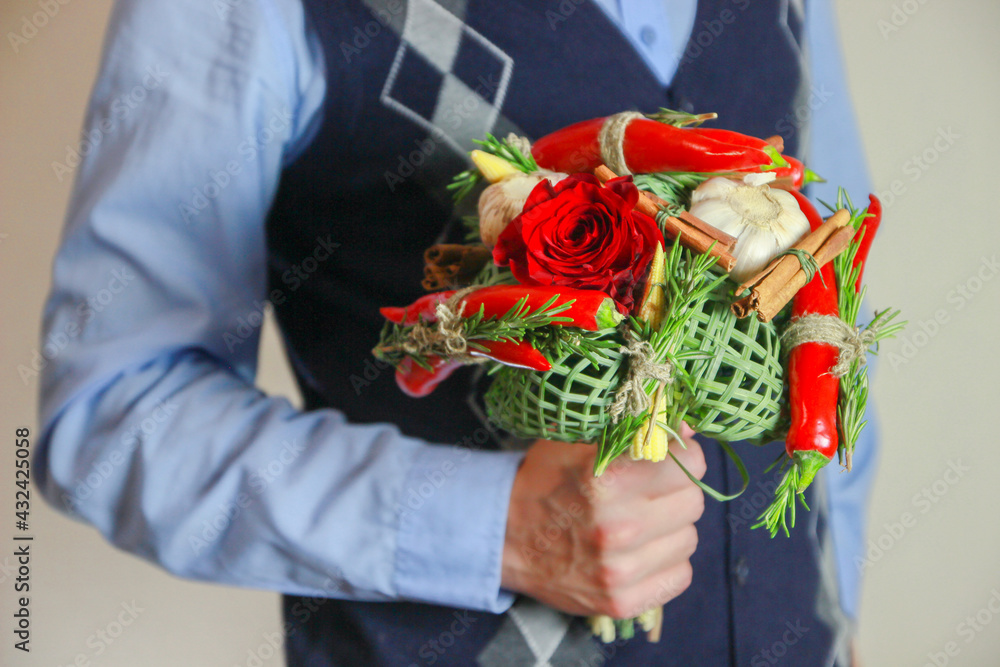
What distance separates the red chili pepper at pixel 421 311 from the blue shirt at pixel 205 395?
14 centimetres

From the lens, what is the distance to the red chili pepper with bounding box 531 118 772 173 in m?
0.36

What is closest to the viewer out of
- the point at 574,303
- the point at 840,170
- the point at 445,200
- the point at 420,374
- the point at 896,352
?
the point at 574,303

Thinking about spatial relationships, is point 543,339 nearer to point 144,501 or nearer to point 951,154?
point 144,501

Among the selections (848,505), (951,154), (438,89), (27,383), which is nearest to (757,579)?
(848,505)

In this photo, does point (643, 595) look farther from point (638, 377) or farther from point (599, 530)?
point (638, 377)

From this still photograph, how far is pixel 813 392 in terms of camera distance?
0.35 meters

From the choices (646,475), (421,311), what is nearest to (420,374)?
(421,311)

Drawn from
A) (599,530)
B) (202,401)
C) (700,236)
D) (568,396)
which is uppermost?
(700,236)

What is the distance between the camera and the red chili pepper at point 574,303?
312 mm

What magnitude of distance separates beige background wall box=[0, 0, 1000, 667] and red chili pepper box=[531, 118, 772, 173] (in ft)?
2.67

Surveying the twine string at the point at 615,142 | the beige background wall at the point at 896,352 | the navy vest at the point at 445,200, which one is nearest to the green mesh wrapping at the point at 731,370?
the twine string at the point at 615,142

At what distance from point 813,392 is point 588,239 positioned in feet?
0.50

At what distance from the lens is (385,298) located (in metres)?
0.56

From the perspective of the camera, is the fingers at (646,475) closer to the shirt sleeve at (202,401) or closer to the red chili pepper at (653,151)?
the shirt sleeve at (202,401)
